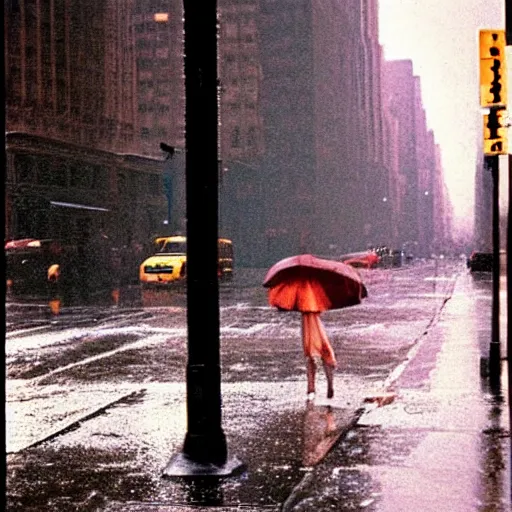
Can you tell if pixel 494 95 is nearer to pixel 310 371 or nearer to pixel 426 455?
pixel 310 371

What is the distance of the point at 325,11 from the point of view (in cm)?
12862

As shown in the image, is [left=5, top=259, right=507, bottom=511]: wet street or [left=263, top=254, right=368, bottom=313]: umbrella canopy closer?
[left=5, top=259, right=507, bottom=511]: wet street

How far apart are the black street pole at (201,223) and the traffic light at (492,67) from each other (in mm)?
5026

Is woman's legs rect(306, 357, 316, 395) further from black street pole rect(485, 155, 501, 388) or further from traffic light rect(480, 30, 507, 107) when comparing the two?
traffic light rect(480, 30, 507, 107)

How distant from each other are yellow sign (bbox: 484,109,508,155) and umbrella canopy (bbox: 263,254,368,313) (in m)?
2.48

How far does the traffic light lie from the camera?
36.1 ft

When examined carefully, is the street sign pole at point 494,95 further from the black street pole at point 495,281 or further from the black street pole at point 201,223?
the black street pole at point 201,223

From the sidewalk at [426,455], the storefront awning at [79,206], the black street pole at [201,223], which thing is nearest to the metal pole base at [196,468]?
the black street pole at [201,223]

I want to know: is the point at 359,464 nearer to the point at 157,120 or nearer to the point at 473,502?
the point at 473,502

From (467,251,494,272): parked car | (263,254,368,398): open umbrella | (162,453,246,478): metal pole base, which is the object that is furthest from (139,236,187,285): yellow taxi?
(467,251,494,272): parked car

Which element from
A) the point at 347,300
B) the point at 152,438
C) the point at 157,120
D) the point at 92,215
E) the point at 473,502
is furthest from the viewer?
the point at 157,120

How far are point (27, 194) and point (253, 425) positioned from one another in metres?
46.3

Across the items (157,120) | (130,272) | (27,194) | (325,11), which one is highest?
(325,11)

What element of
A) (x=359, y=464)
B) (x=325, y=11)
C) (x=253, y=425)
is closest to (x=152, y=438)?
(x=253, y=425)
